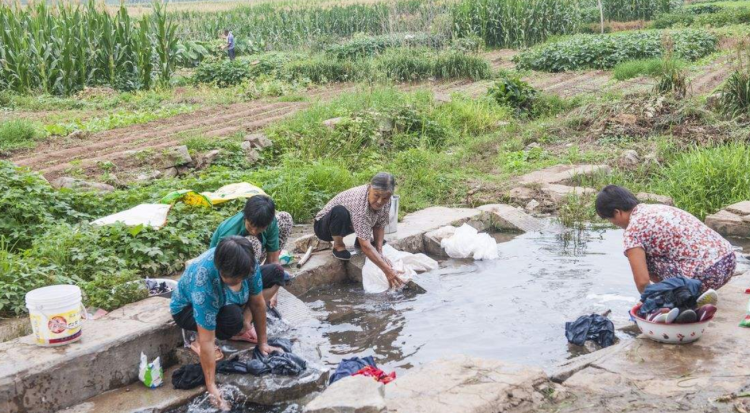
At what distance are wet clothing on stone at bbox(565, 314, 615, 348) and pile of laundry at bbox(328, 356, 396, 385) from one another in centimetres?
133

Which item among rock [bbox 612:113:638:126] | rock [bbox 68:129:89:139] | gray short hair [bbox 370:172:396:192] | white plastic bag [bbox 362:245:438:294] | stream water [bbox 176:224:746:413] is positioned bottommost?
stream water [bbox 176:224:746:413]

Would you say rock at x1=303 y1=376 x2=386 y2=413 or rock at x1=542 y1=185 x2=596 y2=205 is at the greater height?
rock at x1=303 y1=376 x2=386 y2=413

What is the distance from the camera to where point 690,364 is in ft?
14.1

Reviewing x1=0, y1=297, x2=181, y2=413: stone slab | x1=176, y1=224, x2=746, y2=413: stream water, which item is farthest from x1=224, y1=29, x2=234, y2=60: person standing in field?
x1=0, y1=297, x2=181, y2=413: stone slab

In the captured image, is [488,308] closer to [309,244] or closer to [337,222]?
[337,222]

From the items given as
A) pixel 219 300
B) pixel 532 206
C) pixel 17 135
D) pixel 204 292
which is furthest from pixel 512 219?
pixel 17 135

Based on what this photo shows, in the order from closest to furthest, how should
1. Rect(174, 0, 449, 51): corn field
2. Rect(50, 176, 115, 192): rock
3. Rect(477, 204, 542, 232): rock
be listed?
1. Rect(50, 176, 115, 192): rock
2. Rect(477, 204, 542, 232): rock
3. Rect(174, 0, 449, 51): corn field

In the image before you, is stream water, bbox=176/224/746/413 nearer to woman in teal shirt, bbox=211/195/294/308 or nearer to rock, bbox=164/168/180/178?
woman in teal shirt, bbox=211/195/294/308

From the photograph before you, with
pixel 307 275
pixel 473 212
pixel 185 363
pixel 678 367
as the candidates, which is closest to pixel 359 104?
pixel 473 212

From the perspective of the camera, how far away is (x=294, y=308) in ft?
19.4

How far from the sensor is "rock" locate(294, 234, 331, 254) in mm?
6977

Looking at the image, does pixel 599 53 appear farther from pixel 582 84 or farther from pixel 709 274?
pixel 709 274

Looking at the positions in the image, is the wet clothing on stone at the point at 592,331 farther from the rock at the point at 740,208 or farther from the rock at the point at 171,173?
the rock at the point at 171,173

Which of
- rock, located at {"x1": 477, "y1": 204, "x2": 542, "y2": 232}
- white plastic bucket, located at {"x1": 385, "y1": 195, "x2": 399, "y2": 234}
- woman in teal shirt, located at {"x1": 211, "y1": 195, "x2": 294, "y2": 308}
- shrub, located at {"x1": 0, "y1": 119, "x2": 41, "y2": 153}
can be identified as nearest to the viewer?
woman in teal shirt, located at {"x1": 211, "y1": 195, "x2": 294, "y2": 308}
